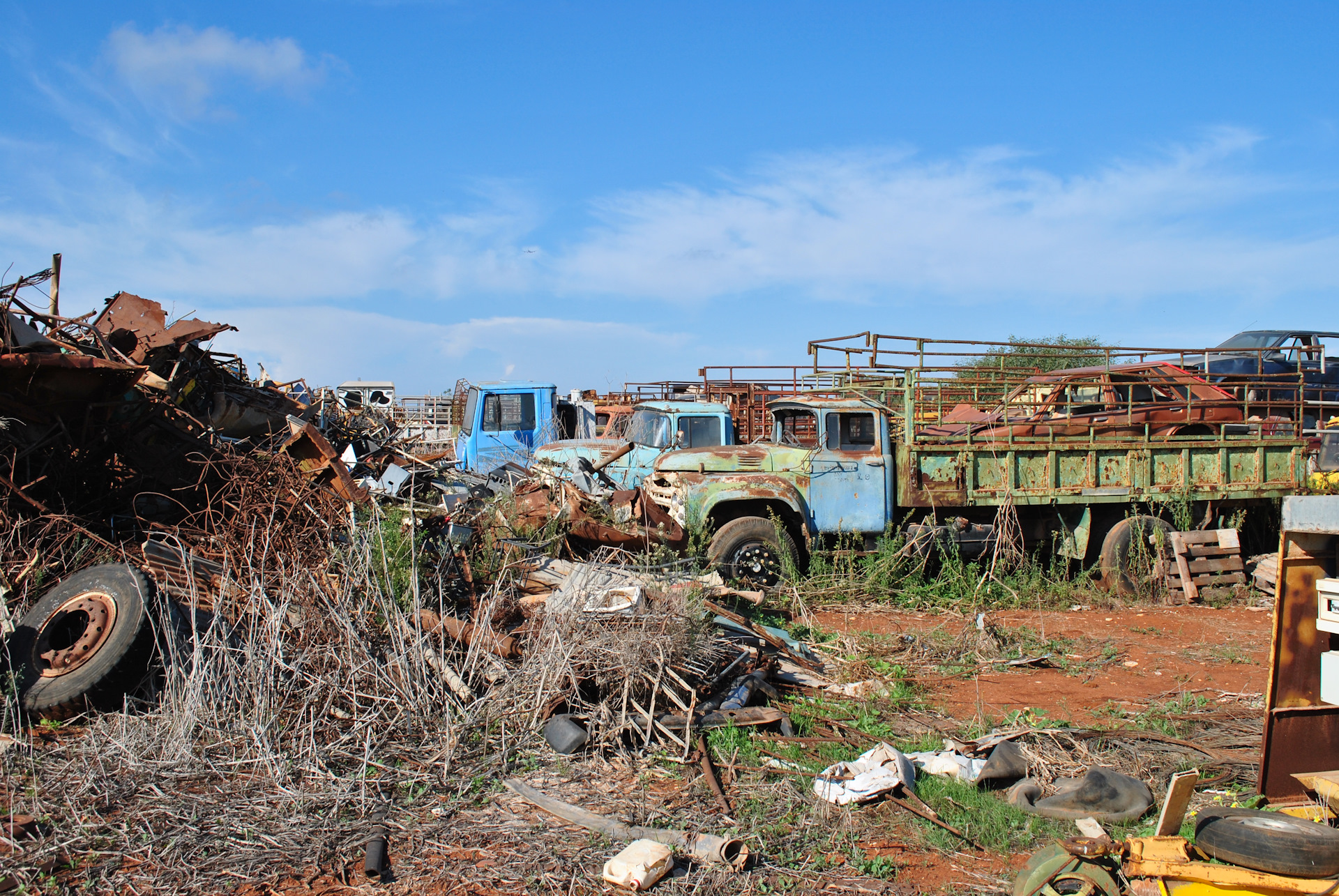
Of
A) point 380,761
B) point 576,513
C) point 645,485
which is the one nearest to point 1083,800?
point 380,761

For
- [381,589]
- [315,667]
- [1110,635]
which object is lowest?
[1110,635]

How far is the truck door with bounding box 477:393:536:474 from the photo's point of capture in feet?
47.3

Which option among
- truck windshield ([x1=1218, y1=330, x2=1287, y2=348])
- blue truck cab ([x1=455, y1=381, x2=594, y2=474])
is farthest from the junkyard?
truck windshield ([x1=1218, y1=330, x2=1287, y2=348])

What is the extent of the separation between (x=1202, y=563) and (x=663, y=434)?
245 inches

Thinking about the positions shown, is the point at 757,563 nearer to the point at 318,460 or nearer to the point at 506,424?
the point at 318,460

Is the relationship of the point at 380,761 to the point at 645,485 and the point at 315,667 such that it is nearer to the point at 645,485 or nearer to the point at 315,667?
the point at 315,667

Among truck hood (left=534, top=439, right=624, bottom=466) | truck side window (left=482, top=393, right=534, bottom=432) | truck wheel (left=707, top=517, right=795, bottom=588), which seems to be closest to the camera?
truck wheel (left=707, top=517, right=795, bottom=588)

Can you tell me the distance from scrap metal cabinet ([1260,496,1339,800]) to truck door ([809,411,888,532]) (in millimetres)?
5678

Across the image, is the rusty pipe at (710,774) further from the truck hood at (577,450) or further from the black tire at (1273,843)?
the truck hood at (577,450)

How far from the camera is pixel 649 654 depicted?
4781 millimetres

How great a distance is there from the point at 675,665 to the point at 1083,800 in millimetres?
2137

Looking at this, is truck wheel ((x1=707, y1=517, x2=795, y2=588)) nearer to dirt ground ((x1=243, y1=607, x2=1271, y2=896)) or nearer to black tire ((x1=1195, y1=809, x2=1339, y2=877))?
dirt ground ((x1=243, y1=607, x2=1271, y2=896))

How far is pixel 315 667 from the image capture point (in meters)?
4.55

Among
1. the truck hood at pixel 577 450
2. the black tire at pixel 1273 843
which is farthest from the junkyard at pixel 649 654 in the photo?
the truck hood at pixel 577 450
